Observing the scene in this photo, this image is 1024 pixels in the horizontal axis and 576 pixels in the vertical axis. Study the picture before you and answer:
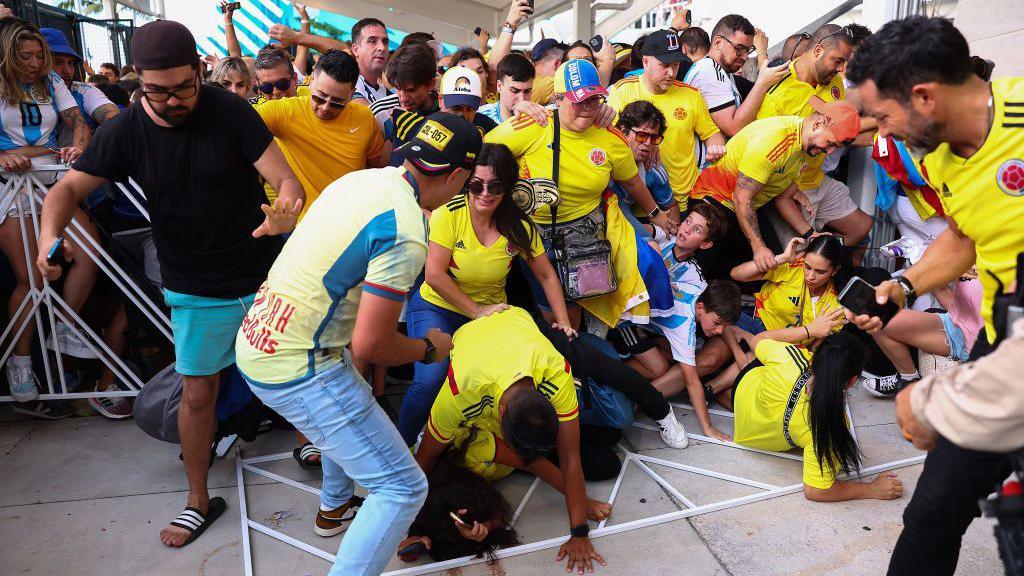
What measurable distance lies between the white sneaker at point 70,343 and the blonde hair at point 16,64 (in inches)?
47.6

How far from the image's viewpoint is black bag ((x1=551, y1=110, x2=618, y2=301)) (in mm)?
3859

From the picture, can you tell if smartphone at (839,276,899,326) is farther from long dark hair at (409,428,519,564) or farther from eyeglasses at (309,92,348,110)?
eyeglasses at (309,92,348,110)

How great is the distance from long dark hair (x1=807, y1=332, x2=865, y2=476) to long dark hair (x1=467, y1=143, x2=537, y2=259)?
4.76 feet

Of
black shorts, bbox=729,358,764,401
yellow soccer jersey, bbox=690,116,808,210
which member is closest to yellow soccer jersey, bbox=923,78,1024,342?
black shorts, bbox=729,358,764,401

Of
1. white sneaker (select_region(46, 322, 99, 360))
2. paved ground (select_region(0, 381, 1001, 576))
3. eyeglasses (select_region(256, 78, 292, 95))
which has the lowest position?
paved ground (select_region(0, 381, 1001, 576))

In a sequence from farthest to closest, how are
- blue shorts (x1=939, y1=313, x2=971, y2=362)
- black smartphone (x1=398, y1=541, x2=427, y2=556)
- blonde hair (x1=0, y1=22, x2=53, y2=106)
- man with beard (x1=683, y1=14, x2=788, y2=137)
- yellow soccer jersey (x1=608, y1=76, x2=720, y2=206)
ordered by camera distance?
man with beard (x1=683, y1=14, x2=788, y2=137), yellow soccer jersey (x1=608, y1=76, x2=720, y2=206), blue shorts (x1=939, y1=313, x2=971, y2=362), blonde hair (x1=0, y1=22, x2=53, y2=106), black smartphone (x1=398, y1=541, x2=427, y2=556)

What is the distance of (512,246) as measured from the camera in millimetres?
3574

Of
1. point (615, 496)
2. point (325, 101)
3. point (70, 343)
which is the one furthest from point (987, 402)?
point (70, 343)

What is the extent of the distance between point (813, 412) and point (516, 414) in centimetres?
136

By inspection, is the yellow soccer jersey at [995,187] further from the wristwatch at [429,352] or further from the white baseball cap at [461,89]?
the white baseball cap at [461,89]

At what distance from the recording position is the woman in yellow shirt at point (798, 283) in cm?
415

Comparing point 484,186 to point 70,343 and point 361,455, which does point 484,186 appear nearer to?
point 361,455

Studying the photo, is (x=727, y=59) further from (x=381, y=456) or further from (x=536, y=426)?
(x=381, y=456)

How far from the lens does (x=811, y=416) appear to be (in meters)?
3.17
